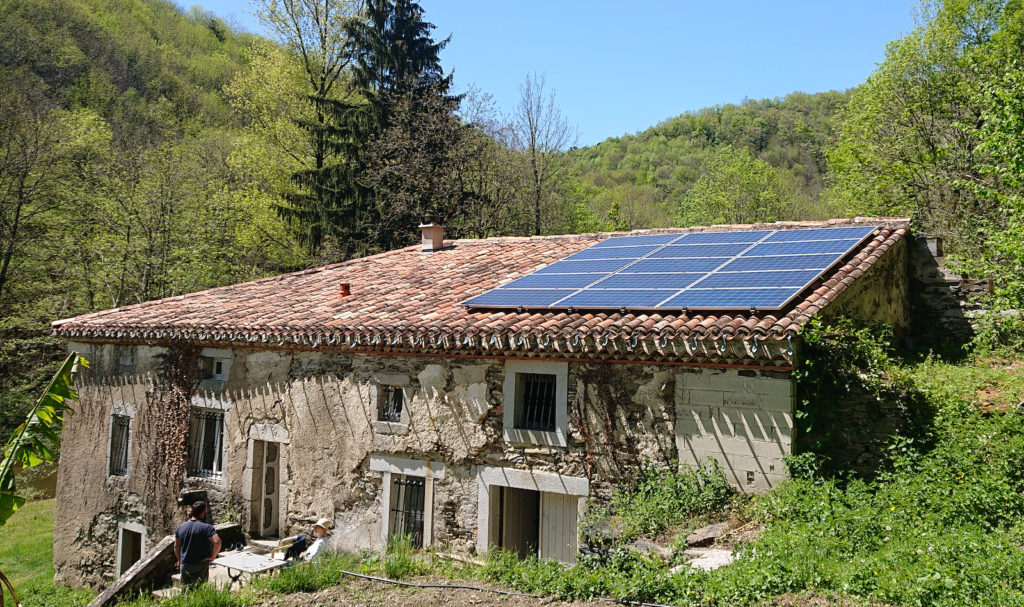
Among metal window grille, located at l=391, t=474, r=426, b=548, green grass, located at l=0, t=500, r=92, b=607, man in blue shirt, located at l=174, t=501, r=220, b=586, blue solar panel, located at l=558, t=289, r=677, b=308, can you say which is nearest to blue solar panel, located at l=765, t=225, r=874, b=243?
blue solar panel, located at l=558, t=289, r=677, b=308

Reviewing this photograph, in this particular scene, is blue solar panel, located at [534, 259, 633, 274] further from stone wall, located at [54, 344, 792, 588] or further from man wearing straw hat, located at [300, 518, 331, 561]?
man wearing straw hat, located at [300, 518, 331, 561]

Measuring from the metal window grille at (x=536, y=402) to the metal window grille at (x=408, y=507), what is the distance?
6.06 ft

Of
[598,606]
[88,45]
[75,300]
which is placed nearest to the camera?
[598,606]

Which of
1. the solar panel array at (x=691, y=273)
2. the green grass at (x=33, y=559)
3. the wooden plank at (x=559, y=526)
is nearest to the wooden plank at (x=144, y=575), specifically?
the green grass at (x=33, y=559)

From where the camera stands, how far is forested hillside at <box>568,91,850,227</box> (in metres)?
32.5

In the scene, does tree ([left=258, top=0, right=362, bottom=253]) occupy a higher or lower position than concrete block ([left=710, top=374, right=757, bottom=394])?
higher

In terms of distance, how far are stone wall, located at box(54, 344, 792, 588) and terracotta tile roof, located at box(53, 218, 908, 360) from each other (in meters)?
0.47

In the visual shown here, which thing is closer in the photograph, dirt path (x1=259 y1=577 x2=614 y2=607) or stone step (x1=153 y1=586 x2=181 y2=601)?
dirt path (x1=259 y1=577 x2=614 y2=607)

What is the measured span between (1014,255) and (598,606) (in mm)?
6948

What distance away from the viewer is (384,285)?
471 inches

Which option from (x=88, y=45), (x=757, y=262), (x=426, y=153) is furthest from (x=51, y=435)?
(x=88, y=45)

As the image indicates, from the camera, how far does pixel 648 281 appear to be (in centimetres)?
893

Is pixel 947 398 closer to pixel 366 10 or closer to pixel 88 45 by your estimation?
pixel 366 10

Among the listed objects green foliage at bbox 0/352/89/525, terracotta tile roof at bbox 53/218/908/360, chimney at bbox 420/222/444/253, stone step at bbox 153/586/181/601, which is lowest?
stone step at bbox 153/586/181/601
